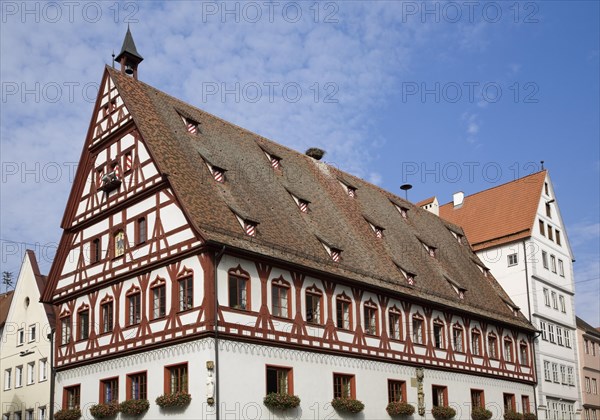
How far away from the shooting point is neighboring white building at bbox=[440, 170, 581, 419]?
55.4m

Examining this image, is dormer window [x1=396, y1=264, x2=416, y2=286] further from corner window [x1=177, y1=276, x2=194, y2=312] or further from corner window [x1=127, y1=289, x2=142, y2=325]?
corner window [x1=127, y1=289, x2=142, y2=325]

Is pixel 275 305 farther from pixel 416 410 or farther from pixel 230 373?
pixel 416 410

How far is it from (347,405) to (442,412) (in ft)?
26.3

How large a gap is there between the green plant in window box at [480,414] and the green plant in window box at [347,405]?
1075 centimetres

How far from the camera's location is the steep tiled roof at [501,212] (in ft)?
190

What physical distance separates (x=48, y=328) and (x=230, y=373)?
Result: 64.9ft

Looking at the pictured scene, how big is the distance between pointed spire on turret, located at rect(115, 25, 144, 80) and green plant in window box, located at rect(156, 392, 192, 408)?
1727 cm

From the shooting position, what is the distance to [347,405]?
122 ft

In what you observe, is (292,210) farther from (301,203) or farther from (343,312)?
(343,312)

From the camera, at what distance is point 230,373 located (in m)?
32.8

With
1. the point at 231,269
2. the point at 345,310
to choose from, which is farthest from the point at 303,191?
the point at 231,269

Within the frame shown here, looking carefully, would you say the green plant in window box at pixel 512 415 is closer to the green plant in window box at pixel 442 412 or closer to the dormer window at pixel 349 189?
the green plant in window box at pixel 442 412

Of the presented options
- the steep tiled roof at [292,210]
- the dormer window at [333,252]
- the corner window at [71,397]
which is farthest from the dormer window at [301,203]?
the corner window at [71,397]

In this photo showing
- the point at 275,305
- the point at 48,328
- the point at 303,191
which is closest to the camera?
the point at 275,305
